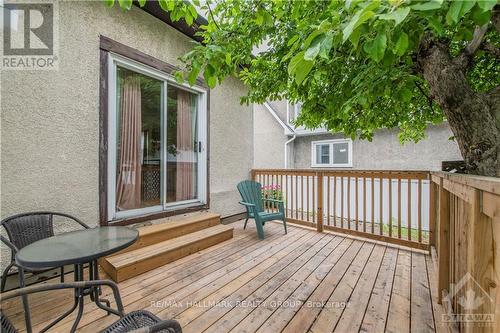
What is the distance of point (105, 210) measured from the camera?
2547 millimetres

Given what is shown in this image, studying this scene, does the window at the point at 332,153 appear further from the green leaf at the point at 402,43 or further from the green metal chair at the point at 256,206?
the green leaf at the point at 402,43

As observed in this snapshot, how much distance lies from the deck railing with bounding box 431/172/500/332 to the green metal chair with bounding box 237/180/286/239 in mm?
2232

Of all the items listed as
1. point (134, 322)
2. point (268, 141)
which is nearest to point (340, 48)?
point (134, 322)

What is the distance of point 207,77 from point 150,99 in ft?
6.34

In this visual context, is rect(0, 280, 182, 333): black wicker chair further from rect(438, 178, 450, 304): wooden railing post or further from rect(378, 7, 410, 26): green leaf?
rect(438, 178, 450, 304): wooden railing post

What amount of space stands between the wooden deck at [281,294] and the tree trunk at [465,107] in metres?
1.27

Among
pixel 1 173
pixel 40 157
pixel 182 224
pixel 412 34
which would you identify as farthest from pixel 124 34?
pixel 412 34

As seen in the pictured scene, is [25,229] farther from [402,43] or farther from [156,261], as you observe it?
[402,43]

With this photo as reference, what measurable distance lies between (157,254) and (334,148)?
19.0 ft

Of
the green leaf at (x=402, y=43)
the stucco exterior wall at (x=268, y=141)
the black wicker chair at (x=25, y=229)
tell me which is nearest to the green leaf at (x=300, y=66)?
the green leaf at (x=402, y=43)

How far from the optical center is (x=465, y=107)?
64.0 inches

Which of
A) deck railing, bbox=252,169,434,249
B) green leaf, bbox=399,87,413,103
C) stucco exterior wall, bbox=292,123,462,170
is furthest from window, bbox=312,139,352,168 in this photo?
green leaf, bbox=399,87,413,103

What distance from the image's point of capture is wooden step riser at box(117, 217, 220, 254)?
2.66 metres

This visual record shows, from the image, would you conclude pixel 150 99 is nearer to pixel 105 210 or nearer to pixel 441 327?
pixel 105 210
